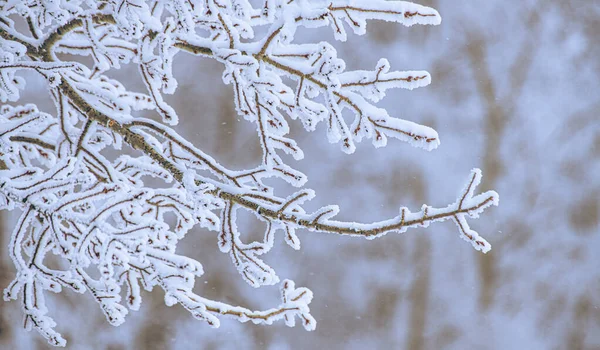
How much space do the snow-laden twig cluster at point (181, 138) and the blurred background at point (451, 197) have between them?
6076mm

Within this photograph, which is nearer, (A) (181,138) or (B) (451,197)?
(A) (181,138)

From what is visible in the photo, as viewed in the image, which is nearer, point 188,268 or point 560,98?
point 188,268

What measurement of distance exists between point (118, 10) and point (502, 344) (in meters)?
9.14

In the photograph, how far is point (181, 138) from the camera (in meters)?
2.32

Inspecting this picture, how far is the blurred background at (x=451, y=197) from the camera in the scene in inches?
340

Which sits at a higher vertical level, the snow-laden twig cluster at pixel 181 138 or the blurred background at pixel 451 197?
the blurred background at pixel 451 197

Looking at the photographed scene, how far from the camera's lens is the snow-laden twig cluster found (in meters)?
2.03

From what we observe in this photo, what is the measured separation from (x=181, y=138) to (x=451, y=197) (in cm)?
808

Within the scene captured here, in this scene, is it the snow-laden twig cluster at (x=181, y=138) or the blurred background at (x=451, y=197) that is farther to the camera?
the blurred background at (x=451, y=197)

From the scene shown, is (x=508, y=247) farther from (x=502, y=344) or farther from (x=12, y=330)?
(x=12, y=330)

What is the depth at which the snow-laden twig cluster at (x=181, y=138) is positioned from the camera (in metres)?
2.03

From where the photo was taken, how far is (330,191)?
9.16 meters

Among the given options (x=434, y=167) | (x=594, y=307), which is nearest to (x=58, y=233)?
(x=434, y=167)

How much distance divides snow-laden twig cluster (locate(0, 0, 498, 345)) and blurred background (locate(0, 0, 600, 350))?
608 centimetres
